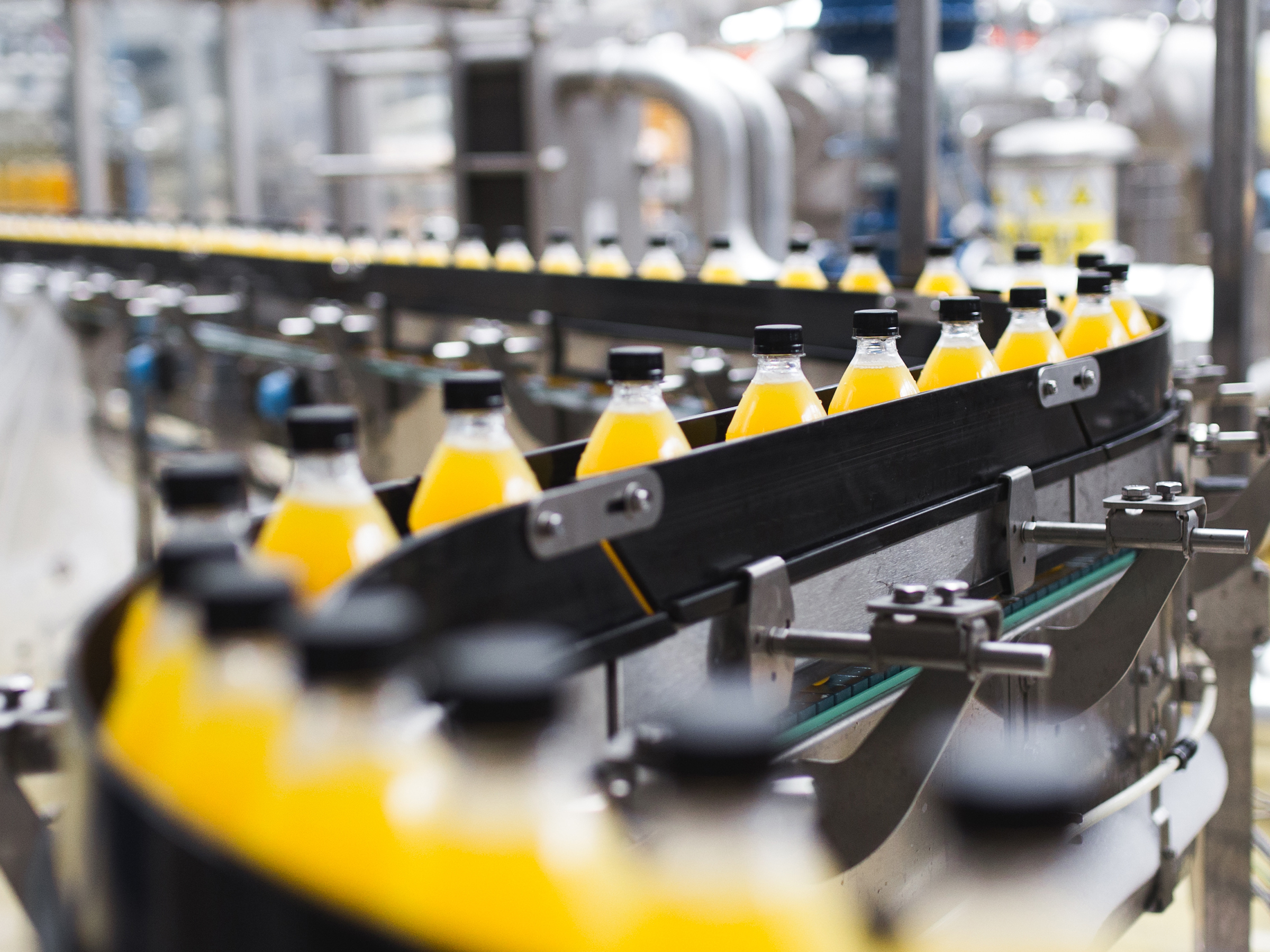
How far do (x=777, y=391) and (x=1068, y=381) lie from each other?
0.40 m

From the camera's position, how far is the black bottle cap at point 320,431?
0.74 meters

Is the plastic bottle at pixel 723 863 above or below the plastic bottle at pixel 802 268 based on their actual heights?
below

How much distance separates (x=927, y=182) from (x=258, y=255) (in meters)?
2.11

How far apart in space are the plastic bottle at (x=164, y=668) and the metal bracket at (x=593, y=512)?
22 centimetres

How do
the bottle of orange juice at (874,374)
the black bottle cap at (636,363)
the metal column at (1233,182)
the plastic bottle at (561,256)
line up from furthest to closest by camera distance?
the plastic bottle at (561,256), the metal column at (1233,182), the bottle of orange juice at (874,374), the black bottle cap at (636,363)

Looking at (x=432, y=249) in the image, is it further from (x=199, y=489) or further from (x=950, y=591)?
(x=199, y=489)

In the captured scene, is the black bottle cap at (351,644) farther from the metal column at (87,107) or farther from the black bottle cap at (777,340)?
the metal column at (87,107)

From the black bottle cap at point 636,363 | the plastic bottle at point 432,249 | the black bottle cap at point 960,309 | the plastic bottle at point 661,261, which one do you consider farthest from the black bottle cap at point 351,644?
the plastic bottle at point 432,249

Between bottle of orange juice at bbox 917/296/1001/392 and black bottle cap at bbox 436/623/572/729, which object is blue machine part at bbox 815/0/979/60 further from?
black bottle cap at bbox 436/623/572/729

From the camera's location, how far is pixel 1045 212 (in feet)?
15.6

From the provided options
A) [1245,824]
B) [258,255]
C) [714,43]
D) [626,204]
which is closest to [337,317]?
[258,255]

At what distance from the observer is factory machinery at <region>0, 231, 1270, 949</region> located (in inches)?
24.1

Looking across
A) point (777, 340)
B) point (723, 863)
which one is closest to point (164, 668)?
point (723, 863)

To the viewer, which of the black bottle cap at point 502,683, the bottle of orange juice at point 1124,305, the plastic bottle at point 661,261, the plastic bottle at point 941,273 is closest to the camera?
the black bottle cap at point 502,683
